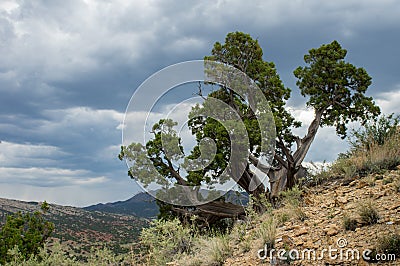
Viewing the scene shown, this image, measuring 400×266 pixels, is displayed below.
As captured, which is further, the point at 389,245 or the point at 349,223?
the point at 349,223

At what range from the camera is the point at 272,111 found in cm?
1449

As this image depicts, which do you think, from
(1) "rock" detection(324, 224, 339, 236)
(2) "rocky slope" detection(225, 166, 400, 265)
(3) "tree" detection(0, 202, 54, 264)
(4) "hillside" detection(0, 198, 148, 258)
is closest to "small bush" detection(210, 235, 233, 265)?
(2) "rocky slope" detection(225, 166, 400, 265)

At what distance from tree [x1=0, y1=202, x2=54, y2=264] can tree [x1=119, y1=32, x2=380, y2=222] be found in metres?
4.04

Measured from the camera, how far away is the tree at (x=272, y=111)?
1368 centimetres

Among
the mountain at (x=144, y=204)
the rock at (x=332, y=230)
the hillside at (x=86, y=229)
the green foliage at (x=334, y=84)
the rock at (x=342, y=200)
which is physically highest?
the green foliage at (x=334, y=84)

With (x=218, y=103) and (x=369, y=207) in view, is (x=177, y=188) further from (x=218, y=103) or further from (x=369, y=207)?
(x=369, y=207)

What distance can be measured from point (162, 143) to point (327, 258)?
10.3 meters

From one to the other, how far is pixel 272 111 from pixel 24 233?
10.4m

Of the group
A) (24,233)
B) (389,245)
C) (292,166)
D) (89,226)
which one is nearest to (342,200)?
(389,245)

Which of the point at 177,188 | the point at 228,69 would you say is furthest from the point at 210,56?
the point at 177,188

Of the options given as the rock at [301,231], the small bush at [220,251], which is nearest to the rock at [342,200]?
the rock at [301,231]

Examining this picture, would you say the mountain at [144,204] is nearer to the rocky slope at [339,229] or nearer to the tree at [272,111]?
the tree at [272,111]

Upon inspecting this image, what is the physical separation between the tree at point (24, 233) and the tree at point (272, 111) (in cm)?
404

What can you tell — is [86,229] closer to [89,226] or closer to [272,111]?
[89,226]
